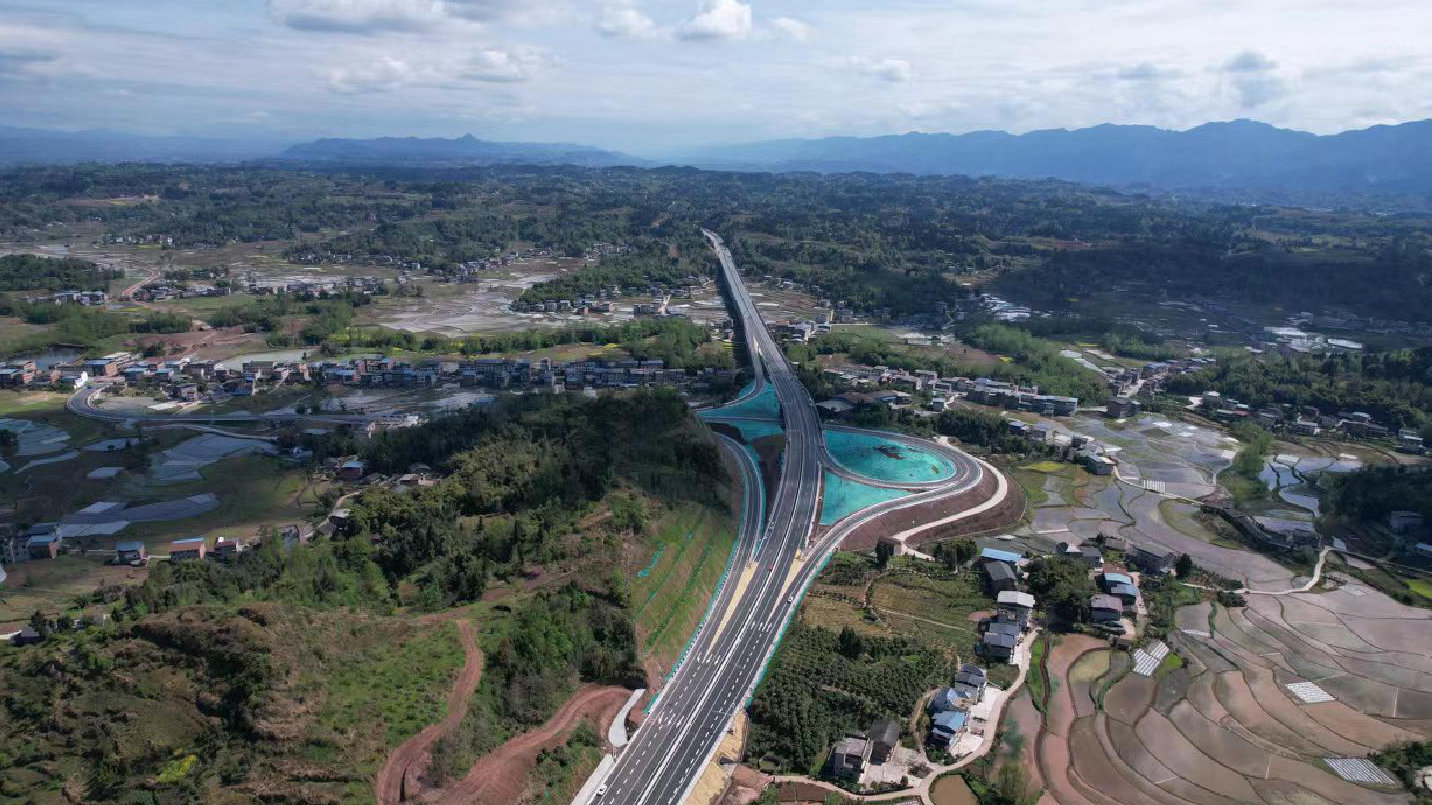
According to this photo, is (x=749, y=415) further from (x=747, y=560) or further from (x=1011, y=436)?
(x=747, y=560)

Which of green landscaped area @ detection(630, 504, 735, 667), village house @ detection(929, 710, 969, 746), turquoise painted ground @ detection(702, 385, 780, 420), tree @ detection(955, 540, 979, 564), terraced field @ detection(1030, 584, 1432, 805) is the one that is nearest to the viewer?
terraced field @ detection(1030, 584, 1432, 805)

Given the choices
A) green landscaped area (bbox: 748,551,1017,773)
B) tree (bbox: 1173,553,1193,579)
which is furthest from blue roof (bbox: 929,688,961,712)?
tree (bbox: 1173,553,1193,579)

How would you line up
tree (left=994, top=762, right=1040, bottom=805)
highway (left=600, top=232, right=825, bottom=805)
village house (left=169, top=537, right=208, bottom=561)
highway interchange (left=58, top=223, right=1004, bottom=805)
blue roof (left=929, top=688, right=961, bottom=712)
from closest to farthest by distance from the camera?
1. tree (left=994, top=762, right=1040, bottom=805)
2. highway (left=600, top=232, right=825, bottom=805)
3. highway interchange (left=58, top=223, right=1004, bottom=805)
4. blue roof (left=929, top=688, right=961, bottom=712)
5. village house (left=169, top=537, right=208, bottom=561)

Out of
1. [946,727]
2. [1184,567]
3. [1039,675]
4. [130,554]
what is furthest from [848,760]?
[130,554]

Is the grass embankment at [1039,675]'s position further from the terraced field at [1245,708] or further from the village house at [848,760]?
the village house at [848,760]

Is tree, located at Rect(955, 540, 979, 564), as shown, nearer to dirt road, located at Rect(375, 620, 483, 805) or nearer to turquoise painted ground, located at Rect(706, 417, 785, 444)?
turquoise painted ground, located at Rect(706, 417, 785, 444)
